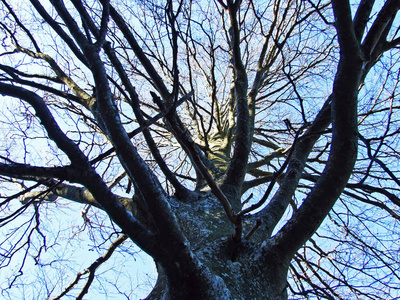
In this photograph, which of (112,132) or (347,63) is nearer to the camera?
(112,132)

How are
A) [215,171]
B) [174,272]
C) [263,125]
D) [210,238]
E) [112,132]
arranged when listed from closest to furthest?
[174,272]
[112,132]
[210,238]
[215,171]
[263,125]

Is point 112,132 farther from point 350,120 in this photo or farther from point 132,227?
point 350,120

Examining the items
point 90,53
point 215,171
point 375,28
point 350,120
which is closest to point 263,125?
point 215,171

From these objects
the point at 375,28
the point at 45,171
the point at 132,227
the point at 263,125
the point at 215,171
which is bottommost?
the point at 132,227

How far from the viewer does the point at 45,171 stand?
107 centimetres

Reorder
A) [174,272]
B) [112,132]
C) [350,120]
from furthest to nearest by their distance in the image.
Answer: [350,120]
[112,132]
[174,272]

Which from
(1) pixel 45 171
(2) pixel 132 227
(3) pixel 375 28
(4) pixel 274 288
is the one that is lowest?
(4) pixel 274 288

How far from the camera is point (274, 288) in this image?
119 cm

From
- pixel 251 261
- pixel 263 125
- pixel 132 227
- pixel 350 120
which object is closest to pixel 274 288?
pixel 251 261

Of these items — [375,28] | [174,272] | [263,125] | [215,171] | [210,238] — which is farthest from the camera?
[263,125]

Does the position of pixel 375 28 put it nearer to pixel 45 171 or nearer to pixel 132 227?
pixel 132 227

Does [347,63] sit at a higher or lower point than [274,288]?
higher

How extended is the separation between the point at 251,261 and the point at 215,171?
4.03 feet

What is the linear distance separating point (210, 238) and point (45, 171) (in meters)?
0.91
